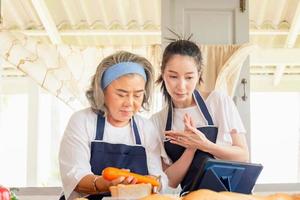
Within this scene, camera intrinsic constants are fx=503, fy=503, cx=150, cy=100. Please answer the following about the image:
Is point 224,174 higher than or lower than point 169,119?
lower

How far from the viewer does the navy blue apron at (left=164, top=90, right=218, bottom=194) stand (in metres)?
1.67

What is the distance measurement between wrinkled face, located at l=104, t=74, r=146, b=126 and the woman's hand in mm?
152

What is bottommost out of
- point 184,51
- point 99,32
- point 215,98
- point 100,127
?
point 100,127

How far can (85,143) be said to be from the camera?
5.17 ft

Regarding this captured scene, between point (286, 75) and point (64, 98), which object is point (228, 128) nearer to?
point (64, 98)

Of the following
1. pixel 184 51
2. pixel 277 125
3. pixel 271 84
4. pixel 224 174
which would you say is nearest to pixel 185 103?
pixel 184 51

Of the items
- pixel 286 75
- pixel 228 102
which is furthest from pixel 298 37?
pixel 228 102

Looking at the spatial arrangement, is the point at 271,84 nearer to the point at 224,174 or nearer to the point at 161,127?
the point at 161,127

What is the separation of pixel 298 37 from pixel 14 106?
364 centimetres

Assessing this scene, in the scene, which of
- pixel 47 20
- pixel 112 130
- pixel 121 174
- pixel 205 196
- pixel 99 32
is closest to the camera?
pixel 205 196

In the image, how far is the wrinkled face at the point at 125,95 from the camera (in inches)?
62.1

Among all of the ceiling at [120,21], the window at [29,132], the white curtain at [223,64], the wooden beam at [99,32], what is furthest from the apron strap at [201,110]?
the window at [29,132]

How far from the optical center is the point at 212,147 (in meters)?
1.66

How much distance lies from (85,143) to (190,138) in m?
0.34
